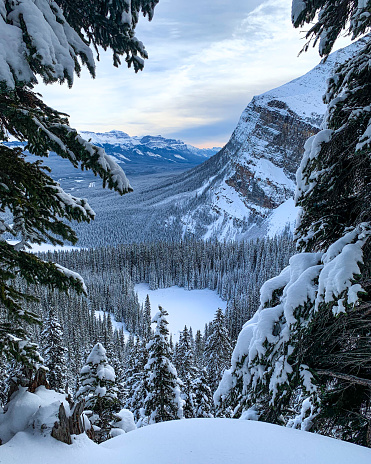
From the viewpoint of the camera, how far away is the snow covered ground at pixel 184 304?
73938 millimetres

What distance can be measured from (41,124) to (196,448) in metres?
4.23

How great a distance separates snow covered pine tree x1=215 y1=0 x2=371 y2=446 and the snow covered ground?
65246mm

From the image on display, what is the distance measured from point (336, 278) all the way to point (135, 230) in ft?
590

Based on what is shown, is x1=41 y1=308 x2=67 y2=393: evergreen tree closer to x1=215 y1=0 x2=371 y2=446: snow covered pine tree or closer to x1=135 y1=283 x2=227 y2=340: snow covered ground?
x1=215 y1=0 x2=371 y2=446: snow covered pine tree

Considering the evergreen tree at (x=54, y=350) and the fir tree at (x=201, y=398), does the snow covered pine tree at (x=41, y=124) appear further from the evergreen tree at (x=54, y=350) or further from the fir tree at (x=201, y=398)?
the evergreen tree at (x=54, y=350)

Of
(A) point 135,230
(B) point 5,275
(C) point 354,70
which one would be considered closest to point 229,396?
(B) point 5,275

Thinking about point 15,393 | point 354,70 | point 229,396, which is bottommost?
point 229,396

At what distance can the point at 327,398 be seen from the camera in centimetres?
462

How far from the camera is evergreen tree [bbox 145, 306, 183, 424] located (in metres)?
12.6

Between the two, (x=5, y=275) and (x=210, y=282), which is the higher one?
(x=5, y=275)

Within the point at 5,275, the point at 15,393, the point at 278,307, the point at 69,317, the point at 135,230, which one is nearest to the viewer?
the point at 5,275

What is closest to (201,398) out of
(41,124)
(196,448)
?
(196,448)

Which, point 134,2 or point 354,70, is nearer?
point 134,2

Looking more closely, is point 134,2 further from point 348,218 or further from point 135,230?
point 135,230
